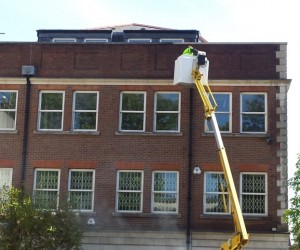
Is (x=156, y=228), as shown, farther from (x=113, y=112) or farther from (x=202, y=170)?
(x=113, y=112)

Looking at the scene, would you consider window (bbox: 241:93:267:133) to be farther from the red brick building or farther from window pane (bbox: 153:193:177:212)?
window pane (bbox: 153:193:177:212)

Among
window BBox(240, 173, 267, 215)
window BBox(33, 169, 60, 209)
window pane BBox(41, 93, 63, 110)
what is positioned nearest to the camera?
window BBox(240, 173, 267, 215)

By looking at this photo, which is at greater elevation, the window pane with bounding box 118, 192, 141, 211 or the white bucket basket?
the white bucket basket

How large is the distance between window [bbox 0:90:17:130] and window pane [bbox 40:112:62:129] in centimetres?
116

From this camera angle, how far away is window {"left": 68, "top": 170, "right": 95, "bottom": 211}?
24328 millimetres

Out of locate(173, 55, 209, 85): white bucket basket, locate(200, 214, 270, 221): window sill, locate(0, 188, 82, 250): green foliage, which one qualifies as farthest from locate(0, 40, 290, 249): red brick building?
locate(173, 55, 209, 85): white bucket basket

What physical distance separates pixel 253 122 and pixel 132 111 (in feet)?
15.9

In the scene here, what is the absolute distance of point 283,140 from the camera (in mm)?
24109

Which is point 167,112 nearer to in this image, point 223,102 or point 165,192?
point 223,102

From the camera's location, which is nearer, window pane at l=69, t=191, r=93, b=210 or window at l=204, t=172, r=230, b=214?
window at l=204, t=172, r=230, b=214

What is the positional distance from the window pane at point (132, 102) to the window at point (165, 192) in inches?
109

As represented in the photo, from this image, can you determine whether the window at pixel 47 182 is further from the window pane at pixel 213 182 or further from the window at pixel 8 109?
the window pane at pixel 213 182

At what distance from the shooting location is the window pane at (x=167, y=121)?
2478 cm

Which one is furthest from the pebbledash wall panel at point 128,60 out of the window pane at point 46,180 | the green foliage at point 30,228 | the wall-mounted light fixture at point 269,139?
the green foliage at point 30,228
